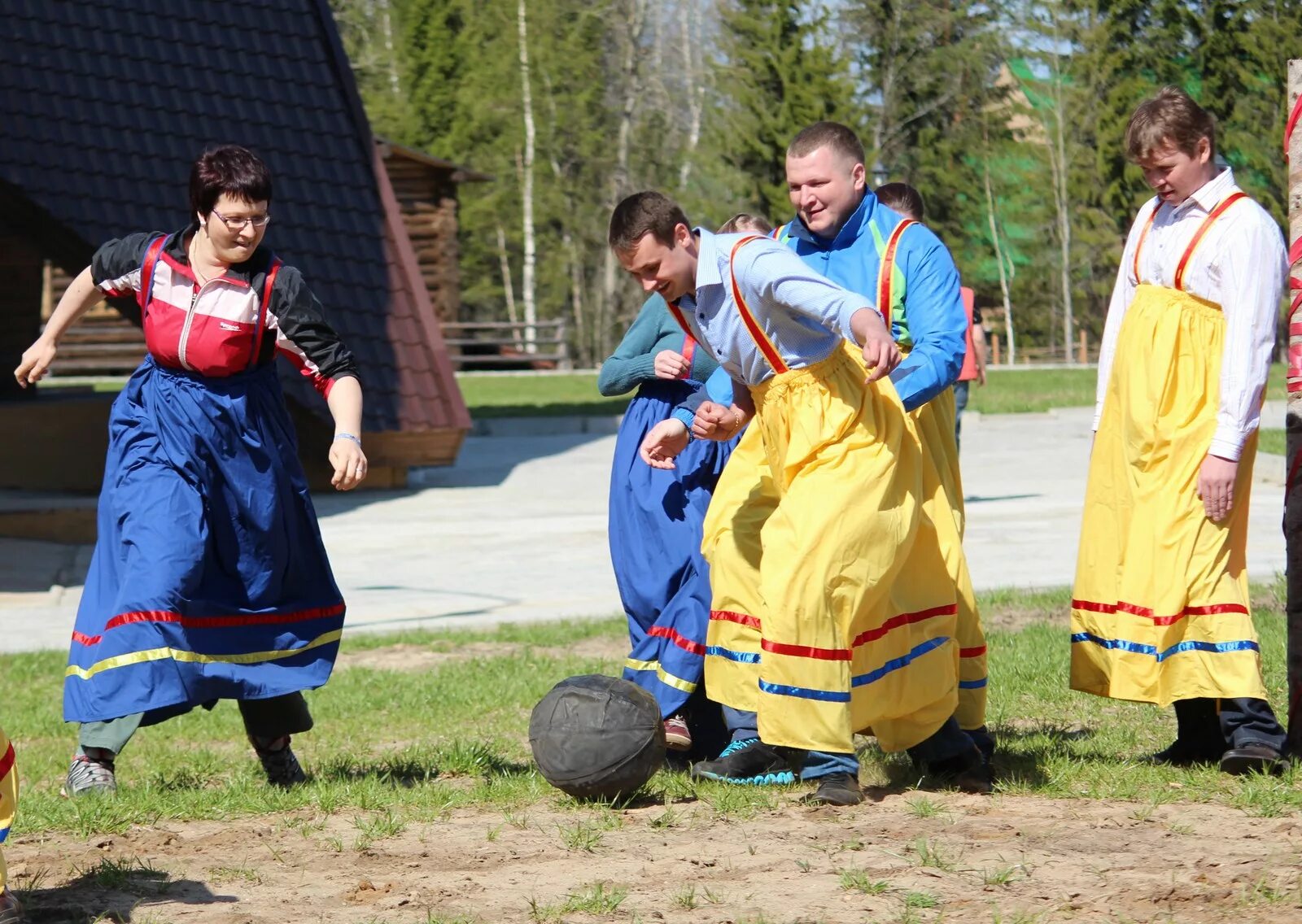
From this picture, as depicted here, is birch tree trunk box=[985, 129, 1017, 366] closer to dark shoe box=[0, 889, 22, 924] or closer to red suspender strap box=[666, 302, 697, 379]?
red suspender strap box=[666, 302, 697, 379]

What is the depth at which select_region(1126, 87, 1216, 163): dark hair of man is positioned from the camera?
15.9ft

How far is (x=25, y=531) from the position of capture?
13453 mm

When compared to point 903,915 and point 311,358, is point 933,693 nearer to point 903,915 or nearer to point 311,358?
point 903,915

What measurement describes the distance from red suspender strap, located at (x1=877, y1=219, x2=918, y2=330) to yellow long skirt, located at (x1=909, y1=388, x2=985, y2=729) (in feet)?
1.01

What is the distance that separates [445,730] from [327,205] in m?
8.55

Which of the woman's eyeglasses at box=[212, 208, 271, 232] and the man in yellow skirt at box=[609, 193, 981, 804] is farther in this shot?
the woman's eyeglasses at box=[212, 208, 271, 232]

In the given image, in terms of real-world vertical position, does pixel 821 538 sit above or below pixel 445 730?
above

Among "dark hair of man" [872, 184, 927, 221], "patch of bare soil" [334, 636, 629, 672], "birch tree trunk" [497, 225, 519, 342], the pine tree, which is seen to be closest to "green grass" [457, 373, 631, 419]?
A: the pine tree

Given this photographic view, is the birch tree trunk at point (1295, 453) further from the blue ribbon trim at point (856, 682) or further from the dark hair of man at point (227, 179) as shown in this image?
the dark hair of man at point (227, 179)

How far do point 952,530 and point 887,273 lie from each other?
752 millimetres

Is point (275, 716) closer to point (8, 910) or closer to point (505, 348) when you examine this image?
point (8, 910)

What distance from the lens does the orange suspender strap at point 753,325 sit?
4586mm

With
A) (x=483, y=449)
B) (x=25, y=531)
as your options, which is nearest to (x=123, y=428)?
(x=25, y=531)

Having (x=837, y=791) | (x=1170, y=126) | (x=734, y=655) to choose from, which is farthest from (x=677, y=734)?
(x=1170, y=126)
